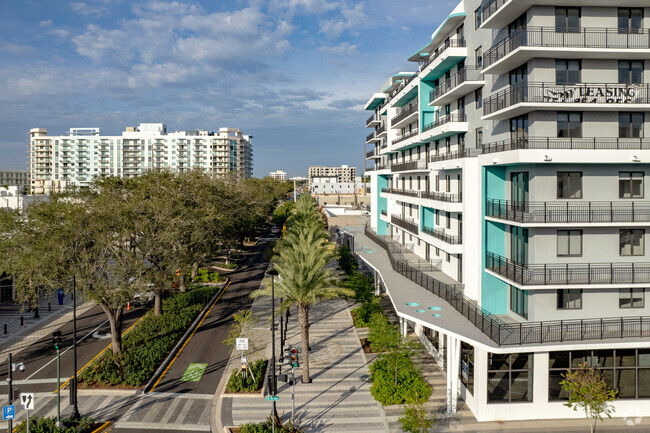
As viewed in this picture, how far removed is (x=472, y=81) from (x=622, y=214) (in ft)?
40.2

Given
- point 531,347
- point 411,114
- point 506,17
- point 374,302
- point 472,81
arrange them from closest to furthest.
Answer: point 531,347, point 506,17, point 472,81, point 374,302, point 411,114

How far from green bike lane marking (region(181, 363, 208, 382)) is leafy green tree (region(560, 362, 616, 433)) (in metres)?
20.9

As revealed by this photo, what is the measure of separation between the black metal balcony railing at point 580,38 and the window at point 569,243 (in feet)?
31.3

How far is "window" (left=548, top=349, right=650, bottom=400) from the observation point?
23.9 m

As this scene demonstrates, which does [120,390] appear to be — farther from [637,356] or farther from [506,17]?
[506,17]

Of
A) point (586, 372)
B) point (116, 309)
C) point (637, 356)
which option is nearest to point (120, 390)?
point (116, 309)

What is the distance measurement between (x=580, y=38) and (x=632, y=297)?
1381cm

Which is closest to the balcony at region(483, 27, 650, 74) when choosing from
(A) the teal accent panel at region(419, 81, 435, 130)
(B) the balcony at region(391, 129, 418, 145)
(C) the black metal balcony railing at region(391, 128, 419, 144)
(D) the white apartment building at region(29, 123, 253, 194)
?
(A) the teal accent panel at region(419, 81, 435, 130)

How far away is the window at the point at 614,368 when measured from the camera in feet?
78.3

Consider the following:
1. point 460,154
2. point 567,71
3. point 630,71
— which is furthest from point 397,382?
point 630,71

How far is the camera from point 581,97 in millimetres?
24172

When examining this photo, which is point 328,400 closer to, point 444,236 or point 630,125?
point 444,236

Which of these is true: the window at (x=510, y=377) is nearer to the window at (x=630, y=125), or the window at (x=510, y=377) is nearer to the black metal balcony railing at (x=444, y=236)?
the black metal balcony railing at (x=444, y=236)

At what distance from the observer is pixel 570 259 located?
81.1ft
